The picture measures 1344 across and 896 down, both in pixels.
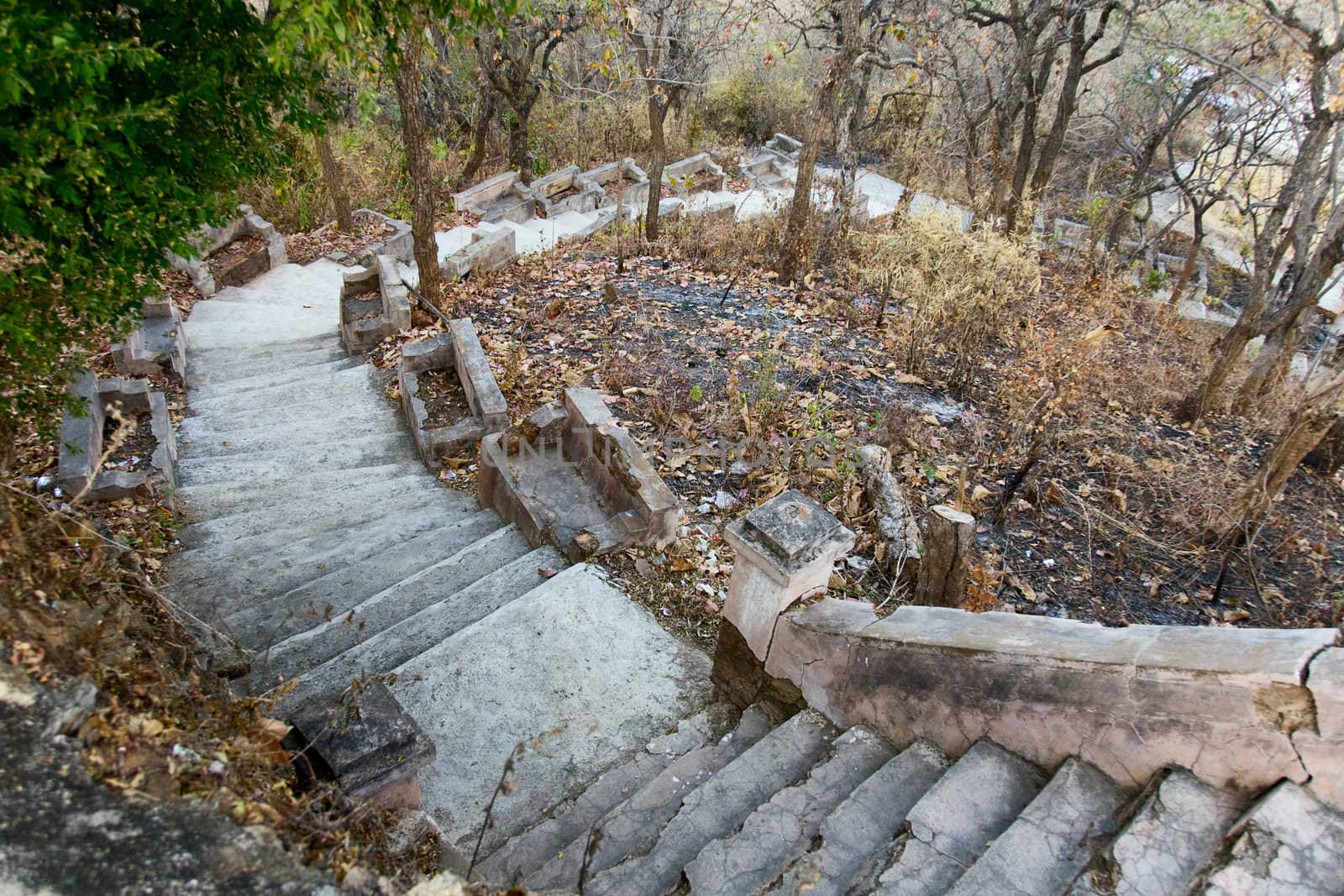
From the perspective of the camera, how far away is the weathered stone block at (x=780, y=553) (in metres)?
3.61

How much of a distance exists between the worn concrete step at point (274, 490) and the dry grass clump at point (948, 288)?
5.57 meters

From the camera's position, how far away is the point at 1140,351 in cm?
1045

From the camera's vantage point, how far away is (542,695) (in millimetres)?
4145

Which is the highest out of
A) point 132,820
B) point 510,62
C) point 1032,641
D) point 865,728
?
point 510,62

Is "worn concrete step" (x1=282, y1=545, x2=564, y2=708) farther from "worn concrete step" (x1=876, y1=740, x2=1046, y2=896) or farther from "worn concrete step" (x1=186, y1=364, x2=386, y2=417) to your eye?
"worn concrete step" (x1=186, y1=364, x2=386, y2=417)

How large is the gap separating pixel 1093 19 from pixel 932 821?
25.7 m

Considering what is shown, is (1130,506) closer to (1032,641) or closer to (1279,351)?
(1279,351)

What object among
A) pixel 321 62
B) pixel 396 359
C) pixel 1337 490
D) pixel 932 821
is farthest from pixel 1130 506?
pixel 396 359

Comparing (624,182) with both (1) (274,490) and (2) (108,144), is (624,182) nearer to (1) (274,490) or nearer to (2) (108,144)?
(1) (274,490)

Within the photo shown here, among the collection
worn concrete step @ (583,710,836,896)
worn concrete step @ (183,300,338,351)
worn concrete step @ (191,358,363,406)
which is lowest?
worn concrete step @ (183,300,338,351)

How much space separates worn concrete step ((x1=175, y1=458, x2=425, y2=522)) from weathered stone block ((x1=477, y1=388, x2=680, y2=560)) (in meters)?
0.98

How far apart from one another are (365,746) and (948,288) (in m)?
7.81

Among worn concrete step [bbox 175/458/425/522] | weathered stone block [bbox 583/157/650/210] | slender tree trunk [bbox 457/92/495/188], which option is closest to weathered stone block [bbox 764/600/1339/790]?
worn concrete step [bbox 175/458/425/522]

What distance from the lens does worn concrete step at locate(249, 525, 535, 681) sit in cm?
432
